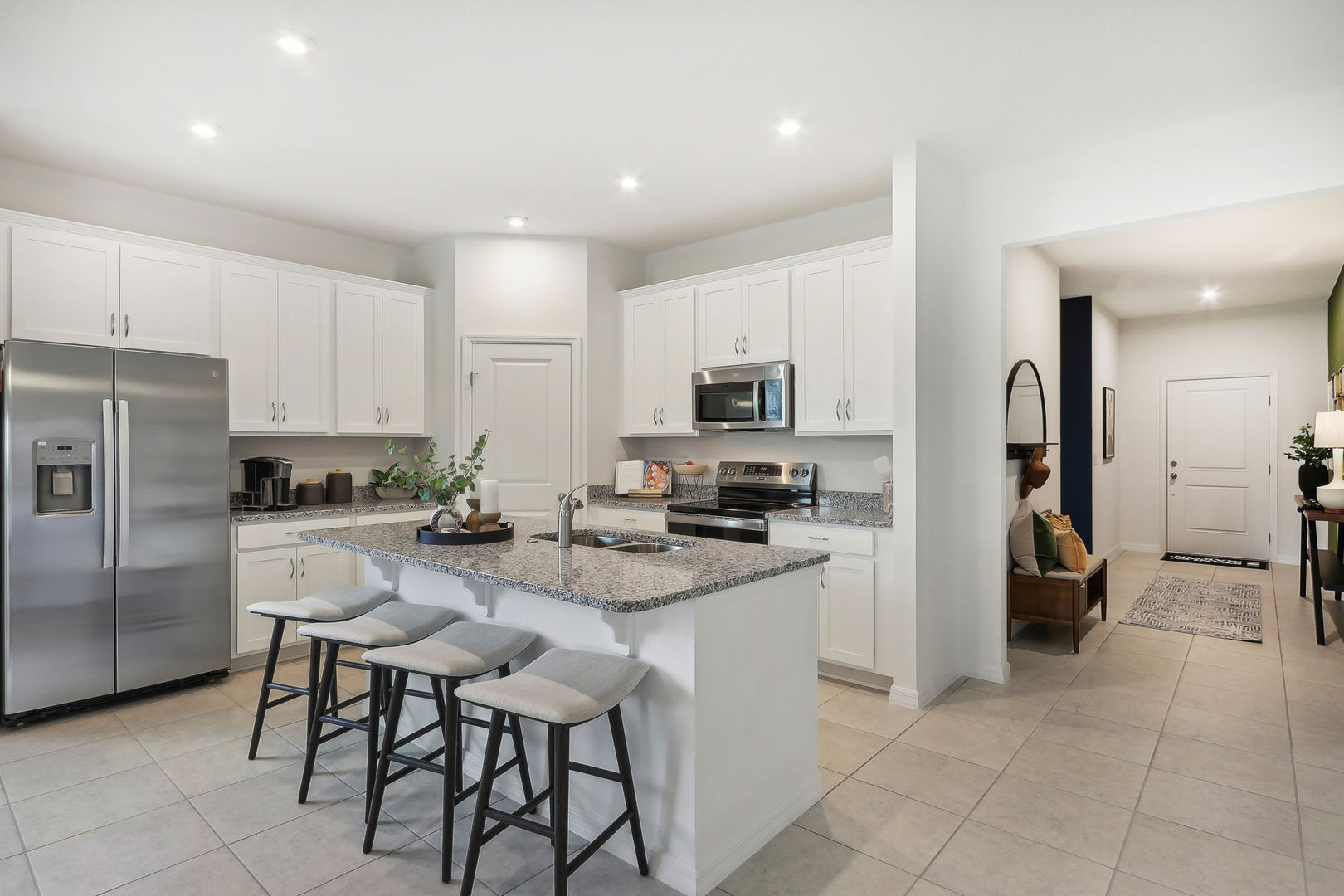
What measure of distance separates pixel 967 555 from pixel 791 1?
2.76 meters

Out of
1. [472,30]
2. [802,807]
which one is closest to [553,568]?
[802,807]

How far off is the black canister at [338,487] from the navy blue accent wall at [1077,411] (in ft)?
18.8

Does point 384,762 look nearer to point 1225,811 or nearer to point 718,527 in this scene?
point 718,527

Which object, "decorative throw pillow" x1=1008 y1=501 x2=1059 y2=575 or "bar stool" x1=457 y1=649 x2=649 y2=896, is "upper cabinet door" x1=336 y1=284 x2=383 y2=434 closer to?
"bar stool" x1=457 y1=649 x2=649 y2=896

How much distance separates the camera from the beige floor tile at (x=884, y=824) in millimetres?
2197

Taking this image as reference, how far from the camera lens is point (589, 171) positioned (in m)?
3.71

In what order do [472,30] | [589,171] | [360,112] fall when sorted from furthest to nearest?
[589,171] < [360,112] < [472,30]

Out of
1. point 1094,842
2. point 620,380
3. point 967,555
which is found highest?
point 620,380

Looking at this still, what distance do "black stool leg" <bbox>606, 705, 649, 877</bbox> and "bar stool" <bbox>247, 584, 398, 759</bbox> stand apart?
4.33 ft

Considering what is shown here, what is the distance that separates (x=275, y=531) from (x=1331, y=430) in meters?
6.58

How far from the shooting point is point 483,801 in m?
1.91

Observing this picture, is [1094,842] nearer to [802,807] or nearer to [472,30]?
[802,807]

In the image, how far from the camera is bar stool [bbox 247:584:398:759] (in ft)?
8.82

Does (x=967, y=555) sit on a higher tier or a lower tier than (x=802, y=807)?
higher
